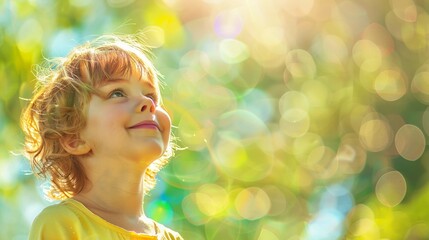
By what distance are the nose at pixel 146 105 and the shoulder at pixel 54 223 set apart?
267 millimetres

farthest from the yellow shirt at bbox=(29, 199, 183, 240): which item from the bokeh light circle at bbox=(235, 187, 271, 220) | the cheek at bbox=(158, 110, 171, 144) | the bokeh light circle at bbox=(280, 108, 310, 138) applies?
the bokeh light circle at bbox=(280, 108, 310, 138)

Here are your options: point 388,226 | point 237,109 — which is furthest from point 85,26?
point 388,226

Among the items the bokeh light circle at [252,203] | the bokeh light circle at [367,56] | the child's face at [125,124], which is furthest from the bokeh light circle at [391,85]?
the child's face at [125,124]

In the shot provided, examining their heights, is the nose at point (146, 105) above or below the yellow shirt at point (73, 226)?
above

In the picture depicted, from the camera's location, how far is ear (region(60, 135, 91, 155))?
6.36 feet

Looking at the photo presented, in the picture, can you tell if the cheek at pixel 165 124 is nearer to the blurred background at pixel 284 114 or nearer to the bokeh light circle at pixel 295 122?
the blurred background at pixel 284 114

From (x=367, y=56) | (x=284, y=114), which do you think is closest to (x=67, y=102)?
(x=284, y=114)

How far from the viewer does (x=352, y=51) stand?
7082mm

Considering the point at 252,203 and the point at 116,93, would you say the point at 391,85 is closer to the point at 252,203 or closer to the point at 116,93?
the point at 252,203

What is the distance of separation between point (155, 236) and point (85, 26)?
3747 millimetres

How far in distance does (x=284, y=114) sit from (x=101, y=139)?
5.06 m

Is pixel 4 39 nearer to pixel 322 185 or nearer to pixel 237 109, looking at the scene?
pixel 237 109

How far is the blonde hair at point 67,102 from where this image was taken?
1.96 m

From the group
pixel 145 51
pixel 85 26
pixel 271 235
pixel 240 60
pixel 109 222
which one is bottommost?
pixel 109 222
